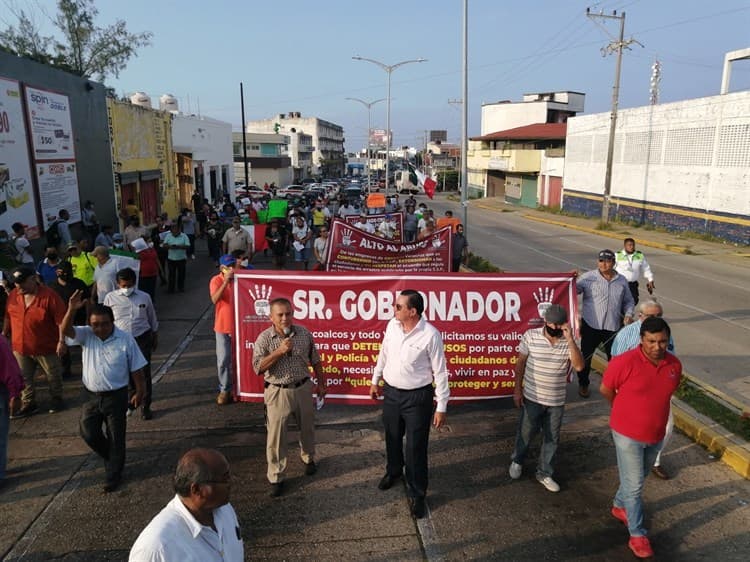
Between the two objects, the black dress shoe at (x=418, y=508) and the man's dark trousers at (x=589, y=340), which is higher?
the man's dark trousers at (x=589, y=340)

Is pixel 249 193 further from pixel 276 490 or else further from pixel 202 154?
pixel 276 490

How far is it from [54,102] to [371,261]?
10.6 m

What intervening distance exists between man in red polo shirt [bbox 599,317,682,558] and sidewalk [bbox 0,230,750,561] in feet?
1.14

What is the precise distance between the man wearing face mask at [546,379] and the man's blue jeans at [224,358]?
11.0ft

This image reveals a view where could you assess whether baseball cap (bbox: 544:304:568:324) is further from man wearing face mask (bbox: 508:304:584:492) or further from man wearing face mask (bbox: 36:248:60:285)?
man wearing face mask (bbox: 36:248:60:285)

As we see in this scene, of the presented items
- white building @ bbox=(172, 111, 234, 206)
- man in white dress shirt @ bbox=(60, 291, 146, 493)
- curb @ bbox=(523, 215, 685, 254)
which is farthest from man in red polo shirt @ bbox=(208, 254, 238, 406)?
white building @ bbox=(172, 111, 234, 206)

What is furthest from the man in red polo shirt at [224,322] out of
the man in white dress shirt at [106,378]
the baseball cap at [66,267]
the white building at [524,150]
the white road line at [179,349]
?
the white building at [524,150]

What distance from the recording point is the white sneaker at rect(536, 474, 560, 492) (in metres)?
5.04

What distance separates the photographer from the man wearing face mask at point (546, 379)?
191 inches

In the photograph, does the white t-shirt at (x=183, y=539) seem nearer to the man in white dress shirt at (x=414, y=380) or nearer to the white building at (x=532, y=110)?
the man in white dress shirt at (x=414, y=380)

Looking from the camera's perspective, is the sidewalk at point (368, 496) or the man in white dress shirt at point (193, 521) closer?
the man in white dress shirt at point (193, 521)

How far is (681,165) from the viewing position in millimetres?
27328

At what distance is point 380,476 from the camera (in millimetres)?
5320

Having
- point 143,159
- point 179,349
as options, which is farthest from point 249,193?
point 179,349
